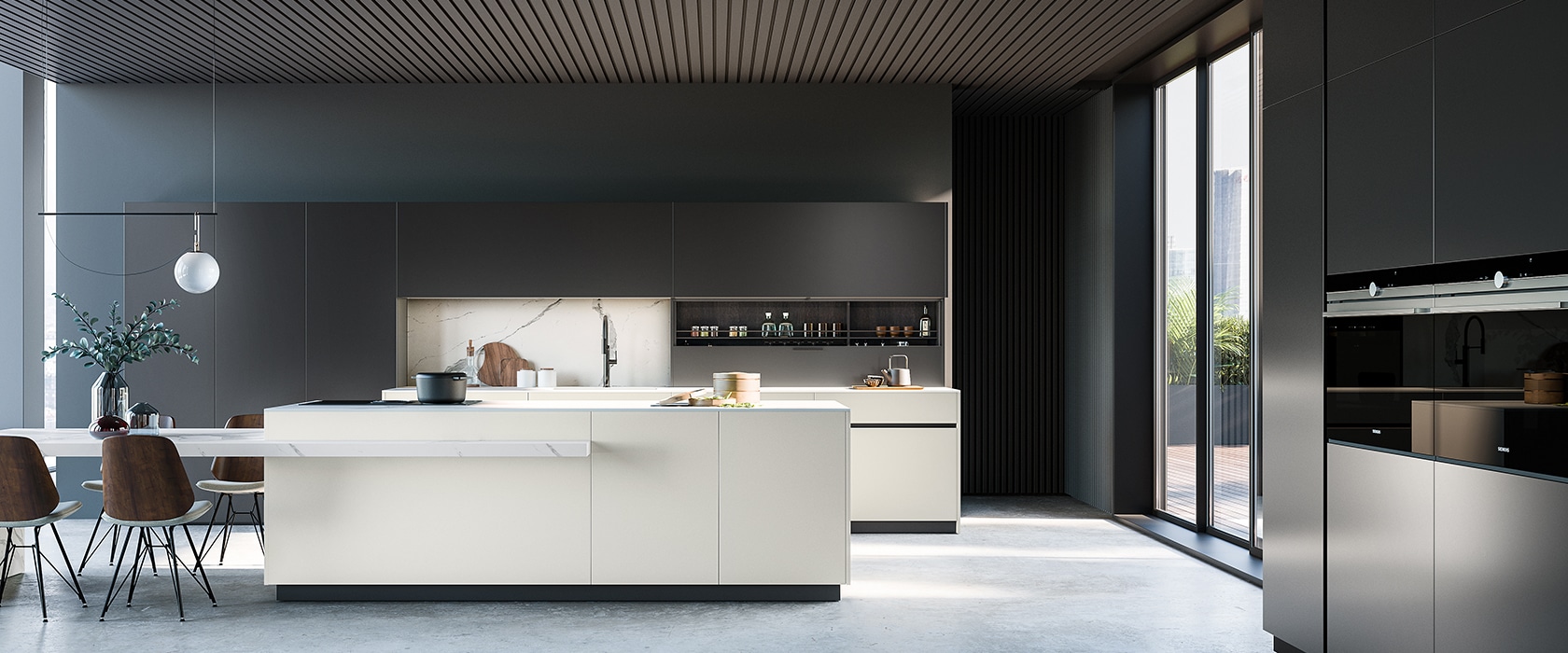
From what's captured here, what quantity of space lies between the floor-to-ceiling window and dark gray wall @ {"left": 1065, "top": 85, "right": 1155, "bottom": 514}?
11 cm

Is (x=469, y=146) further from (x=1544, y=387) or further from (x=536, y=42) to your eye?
(x=1544, y=387)

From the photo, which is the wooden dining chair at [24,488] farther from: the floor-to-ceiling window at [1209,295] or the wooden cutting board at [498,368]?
the floor-to-ceiling window at [1209,295]

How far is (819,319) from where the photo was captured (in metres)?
7.20

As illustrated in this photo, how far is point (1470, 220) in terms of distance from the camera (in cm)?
292

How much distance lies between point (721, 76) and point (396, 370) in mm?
3007

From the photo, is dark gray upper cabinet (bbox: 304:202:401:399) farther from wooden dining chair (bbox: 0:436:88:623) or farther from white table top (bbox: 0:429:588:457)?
wooden dining chair (bbox: 0:436:88:623)

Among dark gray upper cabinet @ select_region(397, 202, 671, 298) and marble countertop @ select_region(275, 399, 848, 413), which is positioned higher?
dark gray upper cabinet @ select_region(397, 202, 671, 298)

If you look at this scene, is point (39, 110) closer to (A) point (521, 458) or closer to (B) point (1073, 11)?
(A) point (521, 458)

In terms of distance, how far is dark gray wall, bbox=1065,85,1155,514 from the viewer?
6.84 meters

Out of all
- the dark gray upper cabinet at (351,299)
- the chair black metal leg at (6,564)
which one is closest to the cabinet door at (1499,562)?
the chair black metal leg at (6,564)

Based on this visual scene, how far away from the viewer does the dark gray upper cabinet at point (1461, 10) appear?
2844 mm

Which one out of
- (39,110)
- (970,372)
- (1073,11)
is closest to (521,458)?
(1073,11)

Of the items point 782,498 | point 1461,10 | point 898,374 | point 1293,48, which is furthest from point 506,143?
point 1461,10

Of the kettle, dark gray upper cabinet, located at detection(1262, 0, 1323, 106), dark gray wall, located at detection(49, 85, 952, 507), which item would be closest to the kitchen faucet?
dark gray wall, located at detection(49, 85, 952, 507)
